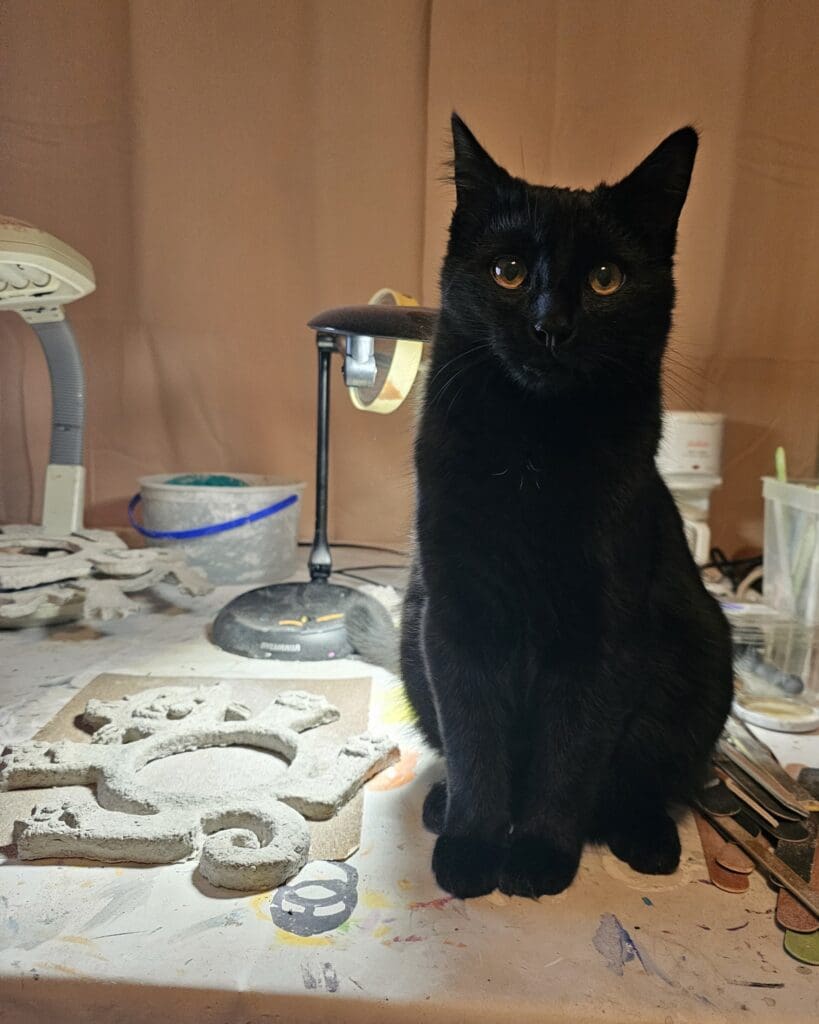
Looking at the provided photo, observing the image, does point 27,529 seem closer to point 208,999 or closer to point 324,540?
point 324,540

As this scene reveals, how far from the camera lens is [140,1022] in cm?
45

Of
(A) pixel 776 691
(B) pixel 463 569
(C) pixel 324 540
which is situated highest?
(B) pixel 463 569

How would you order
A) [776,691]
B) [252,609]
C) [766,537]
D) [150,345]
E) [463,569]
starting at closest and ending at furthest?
[463,569]
[776,691]
[252,609]
[766,537]
[150,345]

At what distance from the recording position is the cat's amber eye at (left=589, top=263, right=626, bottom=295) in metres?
0.57

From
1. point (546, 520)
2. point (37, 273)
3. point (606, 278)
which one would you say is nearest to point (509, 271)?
point (606, 278)

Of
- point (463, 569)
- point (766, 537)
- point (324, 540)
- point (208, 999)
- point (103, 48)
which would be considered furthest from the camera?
point (103, 48)

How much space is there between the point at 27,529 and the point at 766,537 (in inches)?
56.9

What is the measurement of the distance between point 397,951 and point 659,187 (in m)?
0.62

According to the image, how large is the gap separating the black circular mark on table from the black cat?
2.9 inches

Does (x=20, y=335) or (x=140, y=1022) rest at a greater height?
(x=20, y=335)

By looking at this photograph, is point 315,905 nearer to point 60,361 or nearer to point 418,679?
point 418,679

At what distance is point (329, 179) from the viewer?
162 cm

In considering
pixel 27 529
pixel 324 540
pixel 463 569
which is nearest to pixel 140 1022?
pixel 463 569

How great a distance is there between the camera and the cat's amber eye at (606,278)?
0.57 meters
